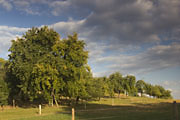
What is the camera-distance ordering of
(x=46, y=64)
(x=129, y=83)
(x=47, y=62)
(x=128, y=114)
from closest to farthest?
(x=128, y=114) → (x=46, y=64) → (x=47, y=62) → (x=129, y=83)

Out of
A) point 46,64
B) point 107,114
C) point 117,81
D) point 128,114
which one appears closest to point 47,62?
point 46,64

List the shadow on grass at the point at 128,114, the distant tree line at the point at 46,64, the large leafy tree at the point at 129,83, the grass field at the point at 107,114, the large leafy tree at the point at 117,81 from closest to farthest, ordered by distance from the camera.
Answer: the shadow on grass at the point at 128,114 → the grass field at the point at 107,114 → the distant tree line at the point at 46,64 → the large leafy tree at the point at 117,81 → the large leafy tree at the point at 129,83

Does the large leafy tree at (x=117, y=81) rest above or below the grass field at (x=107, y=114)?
above

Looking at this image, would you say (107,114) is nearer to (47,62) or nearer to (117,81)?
(47,62)

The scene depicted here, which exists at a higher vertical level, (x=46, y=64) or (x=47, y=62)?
(x=47, y=62)

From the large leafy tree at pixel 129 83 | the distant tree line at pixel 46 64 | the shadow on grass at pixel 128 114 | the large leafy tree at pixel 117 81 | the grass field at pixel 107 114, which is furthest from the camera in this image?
the large leafy tree at pixel 129 83

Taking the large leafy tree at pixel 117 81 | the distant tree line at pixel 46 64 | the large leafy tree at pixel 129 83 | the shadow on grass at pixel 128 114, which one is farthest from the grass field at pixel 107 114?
the large leafy tree at pixel 129 83

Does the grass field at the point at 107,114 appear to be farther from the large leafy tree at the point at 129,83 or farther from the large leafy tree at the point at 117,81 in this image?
the large leafy tree at the point at 129,83

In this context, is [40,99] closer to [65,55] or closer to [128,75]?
[65,55]

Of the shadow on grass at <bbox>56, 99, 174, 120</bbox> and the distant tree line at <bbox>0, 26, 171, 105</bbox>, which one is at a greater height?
the distant tree line at <bbox>0, 26, 171, 105</bbox>

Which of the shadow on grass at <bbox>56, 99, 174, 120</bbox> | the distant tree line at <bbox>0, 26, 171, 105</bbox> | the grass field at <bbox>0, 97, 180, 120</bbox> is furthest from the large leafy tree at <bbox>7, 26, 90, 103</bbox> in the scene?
the shadow on grass at <bbox>56, 99, 174, 120</bbox>

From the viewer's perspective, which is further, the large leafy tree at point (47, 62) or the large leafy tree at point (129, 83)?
the large leafy tree at point (129, 83)

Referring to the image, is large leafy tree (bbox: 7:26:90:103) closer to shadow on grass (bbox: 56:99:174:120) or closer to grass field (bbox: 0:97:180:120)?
grass field (bbox: 0:97:180:120)

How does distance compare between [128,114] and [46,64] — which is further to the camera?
[46,64]
